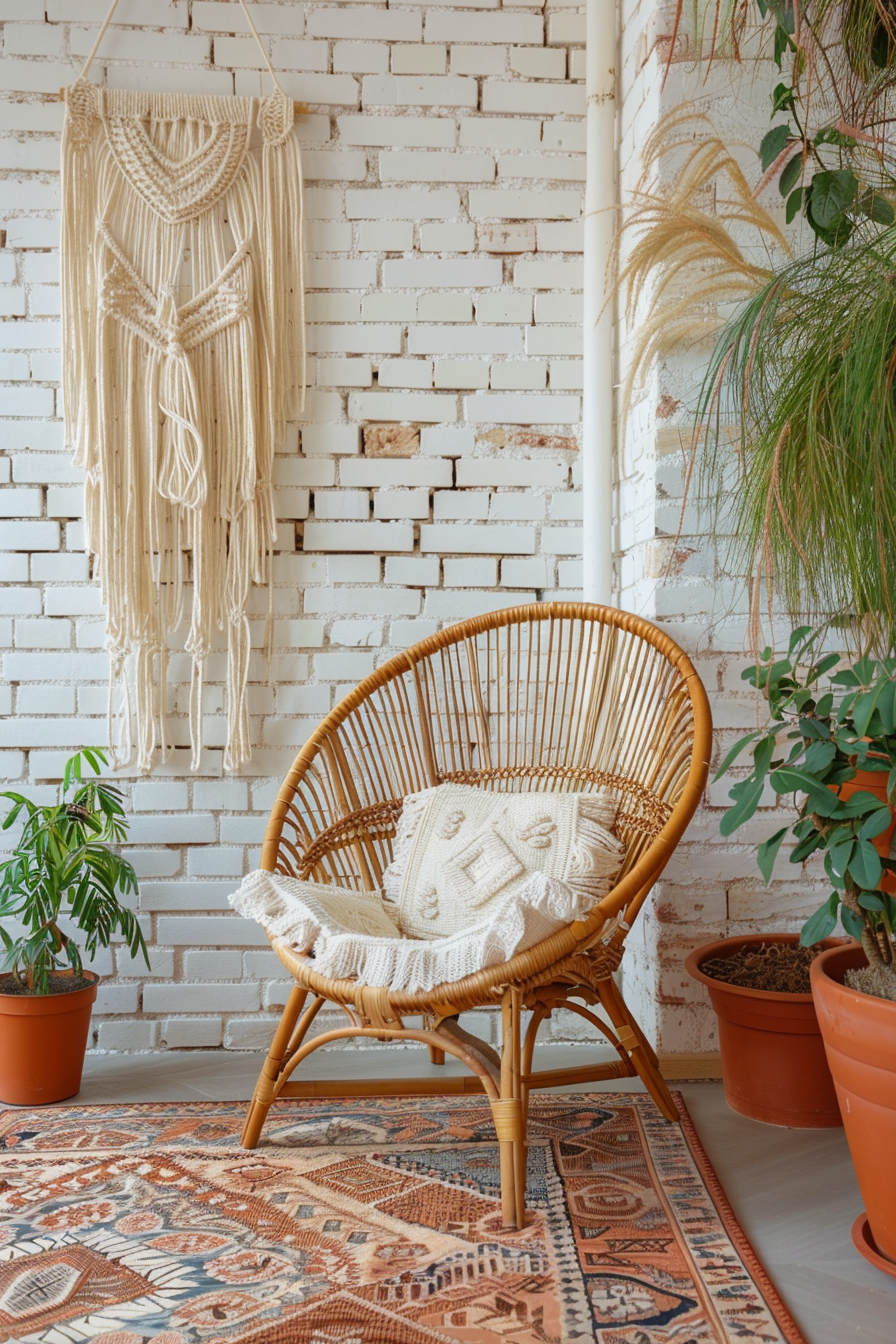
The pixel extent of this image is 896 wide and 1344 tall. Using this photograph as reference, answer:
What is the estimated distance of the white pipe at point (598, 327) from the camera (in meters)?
2.20

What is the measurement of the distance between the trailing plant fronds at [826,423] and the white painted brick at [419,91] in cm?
111

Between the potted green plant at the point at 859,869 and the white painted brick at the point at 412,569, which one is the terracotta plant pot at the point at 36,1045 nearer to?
the white painted brick at the point at 412,569

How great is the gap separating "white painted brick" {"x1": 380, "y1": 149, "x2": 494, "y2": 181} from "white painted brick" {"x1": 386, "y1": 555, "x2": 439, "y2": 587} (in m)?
0.80

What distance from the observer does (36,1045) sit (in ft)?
6.25

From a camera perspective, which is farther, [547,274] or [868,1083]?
[547,274]

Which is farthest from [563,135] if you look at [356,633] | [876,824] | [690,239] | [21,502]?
[876,824]

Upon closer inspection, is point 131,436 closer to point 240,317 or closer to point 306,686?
point 240,317

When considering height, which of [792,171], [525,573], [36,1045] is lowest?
[36,1045]

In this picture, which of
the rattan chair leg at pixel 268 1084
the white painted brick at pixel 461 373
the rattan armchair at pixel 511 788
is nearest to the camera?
the rattan armchair at pixel 511 788

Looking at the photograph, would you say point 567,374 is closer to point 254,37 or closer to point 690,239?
point 690,239

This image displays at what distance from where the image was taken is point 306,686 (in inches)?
88.7

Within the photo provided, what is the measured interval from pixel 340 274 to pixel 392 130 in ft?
1.05

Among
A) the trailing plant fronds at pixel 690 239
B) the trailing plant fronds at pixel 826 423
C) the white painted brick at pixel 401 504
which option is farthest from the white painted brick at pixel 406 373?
the trailing plant fronds at pixel 826 423

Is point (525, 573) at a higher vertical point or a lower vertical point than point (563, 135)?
lower
